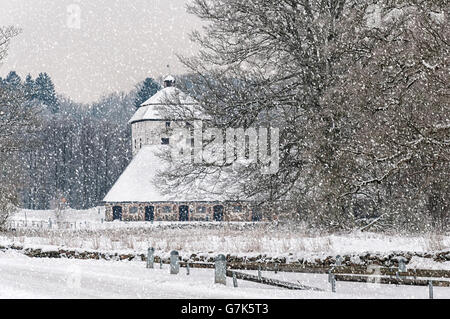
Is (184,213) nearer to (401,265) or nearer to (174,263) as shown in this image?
(174,263)

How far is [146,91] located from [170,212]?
179ft

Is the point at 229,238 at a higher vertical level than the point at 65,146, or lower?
lower

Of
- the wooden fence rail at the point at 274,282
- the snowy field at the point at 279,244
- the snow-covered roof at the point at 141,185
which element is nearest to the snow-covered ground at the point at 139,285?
the wooden fence rail at the point at 274,282

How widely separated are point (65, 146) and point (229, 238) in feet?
214

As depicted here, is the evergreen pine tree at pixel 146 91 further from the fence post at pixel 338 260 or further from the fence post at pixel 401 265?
the fence post at pixel 401 265

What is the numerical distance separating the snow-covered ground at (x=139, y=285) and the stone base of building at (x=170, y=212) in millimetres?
30008

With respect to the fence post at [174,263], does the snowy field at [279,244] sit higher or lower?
higher

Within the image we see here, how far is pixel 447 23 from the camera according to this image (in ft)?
51.5

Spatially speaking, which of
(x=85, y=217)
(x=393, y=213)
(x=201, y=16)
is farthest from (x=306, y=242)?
(x=85, y=217)

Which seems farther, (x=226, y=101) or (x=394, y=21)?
(x=226, y=101)

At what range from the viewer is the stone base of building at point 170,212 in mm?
49062
